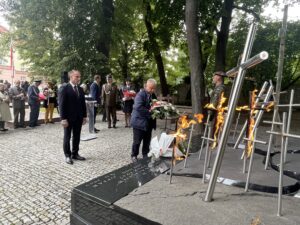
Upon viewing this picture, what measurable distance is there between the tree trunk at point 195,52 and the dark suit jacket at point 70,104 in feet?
14.3

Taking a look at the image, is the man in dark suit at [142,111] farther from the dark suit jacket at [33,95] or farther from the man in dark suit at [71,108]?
the dark suit jacket at [33,95]

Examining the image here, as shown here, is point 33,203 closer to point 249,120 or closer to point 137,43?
point 249,120

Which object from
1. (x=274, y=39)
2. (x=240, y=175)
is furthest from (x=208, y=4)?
(x=240, y=175)

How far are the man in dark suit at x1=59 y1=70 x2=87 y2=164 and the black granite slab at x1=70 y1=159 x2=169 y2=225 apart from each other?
2798 mm

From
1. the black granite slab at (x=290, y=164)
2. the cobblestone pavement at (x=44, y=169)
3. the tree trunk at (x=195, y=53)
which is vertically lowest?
the cobblestone pavement at (x=44, y=169)

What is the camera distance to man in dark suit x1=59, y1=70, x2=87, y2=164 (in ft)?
19.8

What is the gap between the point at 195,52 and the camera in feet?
30.0

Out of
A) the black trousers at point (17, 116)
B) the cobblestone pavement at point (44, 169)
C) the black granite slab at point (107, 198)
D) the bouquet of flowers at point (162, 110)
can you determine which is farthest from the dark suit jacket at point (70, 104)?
the black trousers at point (17, 116)

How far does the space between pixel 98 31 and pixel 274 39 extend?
996 cm

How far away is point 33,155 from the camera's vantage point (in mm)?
7043

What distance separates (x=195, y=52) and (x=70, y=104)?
4.84 m

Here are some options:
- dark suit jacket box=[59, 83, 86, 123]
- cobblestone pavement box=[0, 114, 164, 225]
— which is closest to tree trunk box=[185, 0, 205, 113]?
cobblestone pavement box=[0, 114, 164, 225]

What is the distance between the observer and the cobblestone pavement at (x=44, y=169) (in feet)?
12.8

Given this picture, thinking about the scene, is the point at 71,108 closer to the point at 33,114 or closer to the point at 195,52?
the point at 195,52
